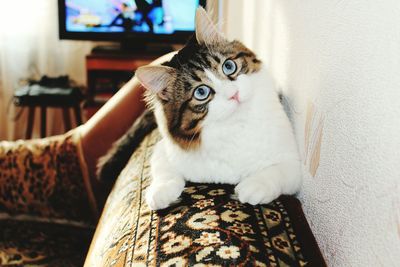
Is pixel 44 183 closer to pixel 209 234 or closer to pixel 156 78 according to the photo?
pixel 156 78

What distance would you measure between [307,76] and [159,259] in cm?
52

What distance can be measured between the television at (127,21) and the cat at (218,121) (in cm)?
212

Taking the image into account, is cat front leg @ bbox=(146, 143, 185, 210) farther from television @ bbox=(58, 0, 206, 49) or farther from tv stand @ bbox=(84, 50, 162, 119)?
television @ bbox=(58, 0, 206, 49)

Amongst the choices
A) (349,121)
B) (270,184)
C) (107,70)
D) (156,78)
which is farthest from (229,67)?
(107,70)

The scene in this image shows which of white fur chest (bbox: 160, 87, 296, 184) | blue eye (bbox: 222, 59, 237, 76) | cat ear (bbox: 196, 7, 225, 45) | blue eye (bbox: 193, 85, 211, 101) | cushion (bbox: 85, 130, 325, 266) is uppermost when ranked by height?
cat ear (bbox: 196, 7, 225, 45)

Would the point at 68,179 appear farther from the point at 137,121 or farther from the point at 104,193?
the point at 137,121

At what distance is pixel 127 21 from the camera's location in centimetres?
327

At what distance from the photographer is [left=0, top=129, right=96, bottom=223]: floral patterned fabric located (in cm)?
A: 159

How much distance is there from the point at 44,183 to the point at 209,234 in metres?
1.00

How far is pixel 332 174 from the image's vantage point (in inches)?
31.5

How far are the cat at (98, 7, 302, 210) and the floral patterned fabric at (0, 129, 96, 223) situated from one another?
22.2 inches

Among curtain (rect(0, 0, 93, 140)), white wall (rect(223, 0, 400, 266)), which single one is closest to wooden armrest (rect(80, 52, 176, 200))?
white wall (rect(223, 0, 400, 266))

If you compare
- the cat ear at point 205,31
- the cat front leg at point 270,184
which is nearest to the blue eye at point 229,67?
the cat ear at point 205,31

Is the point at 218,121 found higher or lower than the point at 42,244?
higher
